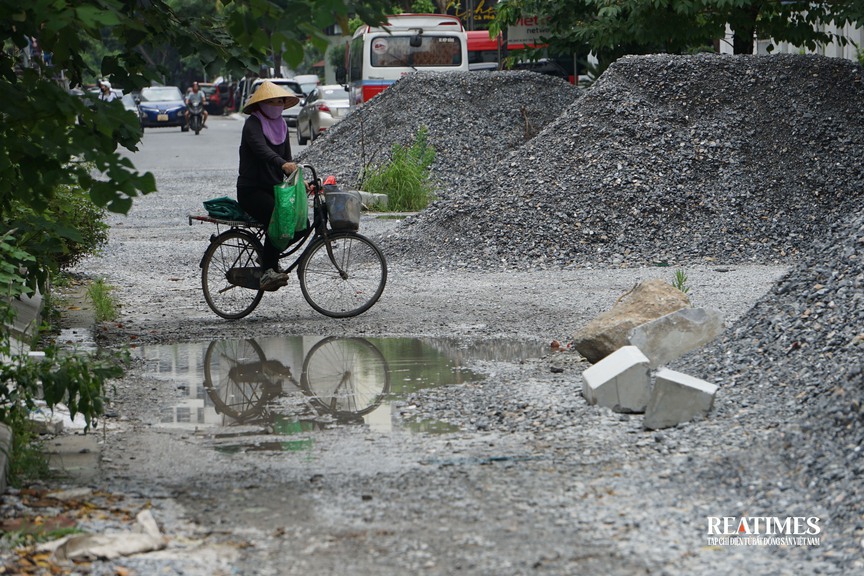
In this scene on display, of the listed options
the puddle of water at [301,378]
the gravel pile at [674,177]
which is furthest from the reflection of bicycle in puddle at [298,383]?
the gravel pile at [674,177]

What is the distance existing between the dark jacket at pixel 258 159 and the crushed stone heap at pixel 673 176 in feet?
12.2

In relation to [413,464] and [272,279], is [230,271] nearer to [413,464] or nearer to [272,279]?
[272,279]

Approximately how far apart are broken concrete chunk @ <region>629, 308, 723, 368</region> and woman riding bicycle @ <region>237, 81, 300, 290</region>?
136 inches

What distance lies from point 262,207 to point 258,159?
38cm

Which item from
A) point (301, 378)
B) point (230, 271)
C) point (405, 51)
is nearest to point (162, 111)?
point (405, 51)

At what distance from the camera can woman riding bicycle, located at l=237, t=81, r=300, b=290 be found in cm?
1006

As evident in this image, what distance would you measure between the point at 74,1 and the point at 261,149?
4477mm

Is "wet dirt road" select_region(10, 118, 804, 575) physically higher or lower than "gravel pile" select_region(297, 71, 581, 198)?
lower

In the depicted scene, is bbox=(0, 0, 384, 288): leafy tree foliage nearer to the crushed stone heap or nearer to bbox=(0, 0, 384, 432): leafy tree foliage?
bbox=(0, 0, 384, 432): leafy tree foliage

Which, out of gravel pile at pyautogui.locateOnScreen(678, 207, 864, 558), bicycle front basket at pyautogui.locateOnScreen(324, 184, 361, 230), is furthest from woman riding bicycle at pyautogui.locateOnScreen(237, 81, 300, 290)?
gravel pile at pyautogui.locateOnScreen(678, 207, 864, 558)

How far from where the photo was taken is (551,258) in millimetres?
13477

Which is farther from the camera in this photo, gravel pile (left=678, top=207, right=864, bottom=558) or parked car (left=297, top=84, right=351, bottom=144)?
parked car (left=297, top=84, right=351, bottom=144)

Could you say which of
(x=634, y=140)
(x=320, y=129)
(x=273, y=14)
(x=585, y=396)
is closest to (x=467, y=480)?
(x=585, y=396)

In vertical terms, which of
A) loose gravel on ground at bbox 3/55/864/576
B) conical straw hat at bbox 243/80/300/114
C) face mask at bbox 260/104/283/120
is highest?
conical straw hat at bbox 243/80/300/114
